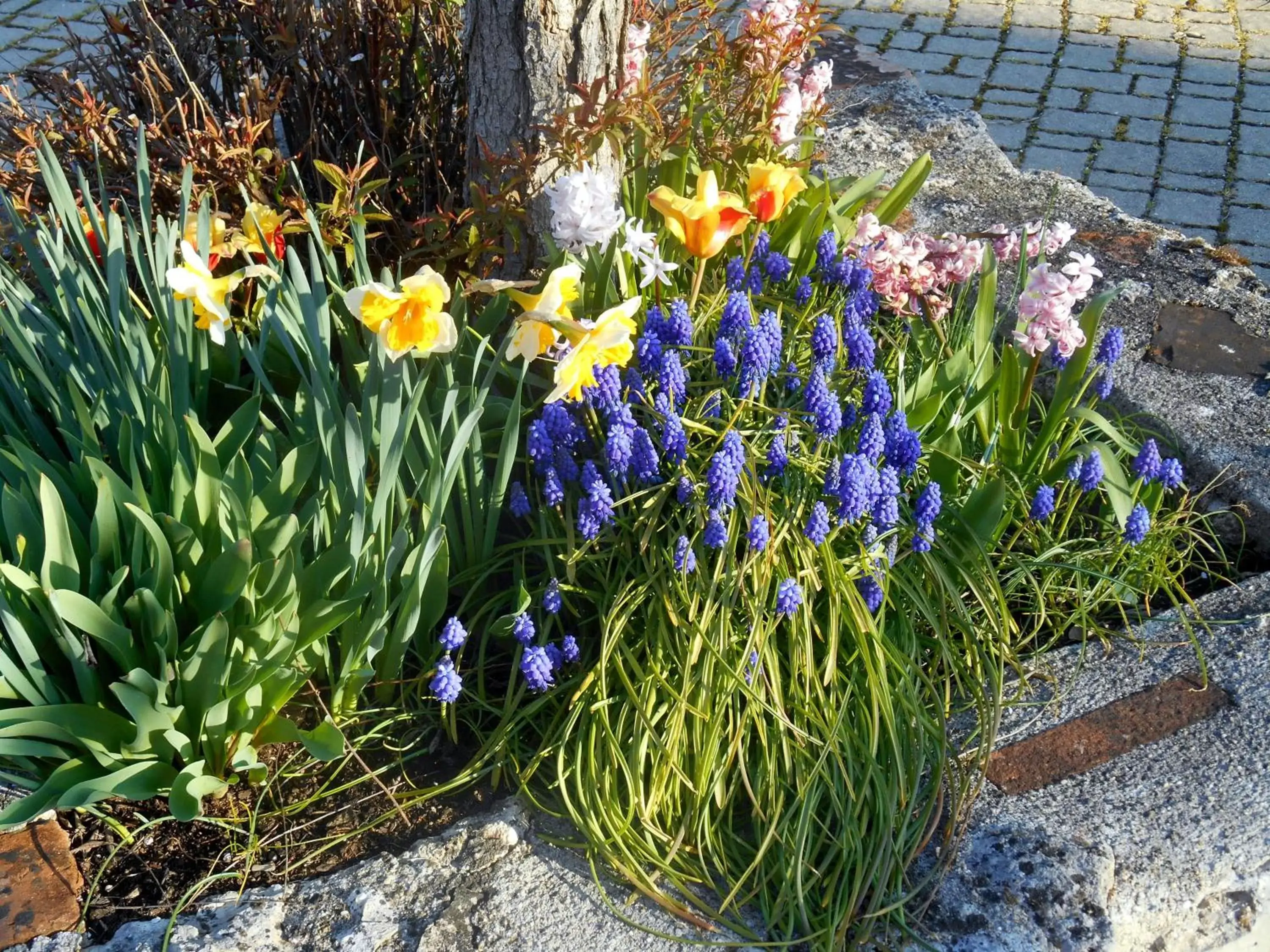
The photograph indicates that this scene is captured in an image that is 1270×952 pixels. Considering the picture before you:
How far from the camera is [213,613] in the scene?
1701 mm

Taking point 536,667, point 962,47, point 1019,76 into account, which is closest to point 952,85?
point 1019,76

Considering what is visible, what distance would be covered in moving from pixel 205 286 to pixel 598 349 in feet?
2.05

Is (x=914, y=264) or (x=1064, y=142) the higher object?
(x=914, y=264)

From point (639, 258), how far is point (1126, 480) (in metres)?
1.05

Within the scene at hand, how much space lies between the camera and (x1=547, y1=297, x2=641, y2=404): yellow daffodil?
68.2 inches

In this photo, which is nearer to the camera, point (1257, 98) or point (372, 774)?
point (372, 774)

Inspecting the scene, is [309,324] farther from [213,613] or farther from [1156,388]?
[1156,388]

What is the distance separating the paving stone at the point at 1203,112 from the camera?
479 cm

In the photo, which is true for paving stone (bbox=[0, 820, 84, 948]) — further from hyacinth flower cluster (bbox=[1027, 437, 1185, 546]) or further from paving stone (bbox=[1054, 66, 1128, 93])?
paving stone (bbox=[1054, 66, 1128, 93])

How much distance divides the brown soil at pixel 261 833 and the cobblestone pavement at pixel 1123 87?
3394 mm

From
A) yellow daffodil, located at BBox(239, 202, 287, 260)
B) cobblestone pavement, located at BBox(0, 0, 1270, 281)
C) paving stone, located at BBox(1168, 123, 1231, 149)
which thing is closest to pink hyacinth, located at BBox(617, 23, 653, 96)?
yellow daffodil, located at BBox(239, 202, 287, 260)

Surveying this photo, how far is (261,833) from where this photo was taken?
1.85m

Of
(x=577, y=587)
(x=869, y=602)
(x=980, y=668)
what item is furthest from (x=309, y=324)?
(x=980, y=668)

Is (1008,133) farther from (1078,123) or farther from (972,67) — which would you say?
(972,67)
